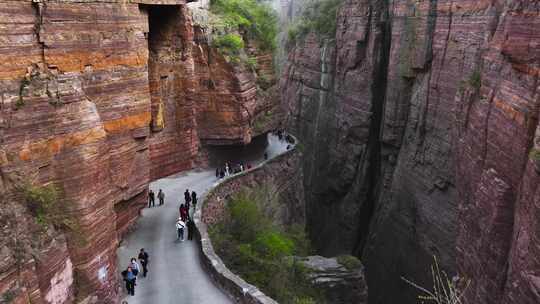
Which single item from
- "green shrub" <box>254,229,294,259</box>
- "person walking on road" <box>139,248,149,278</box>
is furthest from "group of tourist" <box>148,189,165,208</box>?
"person walking on road" <box>139,248,149,278</box>

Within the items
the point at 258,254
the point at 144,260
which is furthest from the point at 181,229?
the point at 258,254

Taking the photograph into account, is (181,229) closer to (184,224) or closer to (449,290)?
(184,224)

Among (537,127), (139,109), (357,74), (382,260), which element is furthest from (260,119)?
(537,127)

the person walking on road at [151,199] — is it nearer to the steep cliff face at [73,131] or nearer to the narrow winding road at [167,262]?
the narrow winding road at [167,262]

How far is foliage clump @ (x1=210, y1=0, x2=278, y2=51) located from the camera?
3506cm

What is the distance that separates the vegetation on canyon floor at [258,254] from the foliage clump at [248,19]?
1293 cm

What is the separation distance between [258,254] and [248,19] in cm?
2036

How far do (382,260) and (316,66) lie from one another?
22688mm

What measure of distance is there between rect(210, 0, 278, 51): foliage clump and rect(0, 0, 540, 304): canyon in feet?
5.82

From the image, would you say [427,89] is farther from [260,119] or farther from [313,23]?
[313,23]

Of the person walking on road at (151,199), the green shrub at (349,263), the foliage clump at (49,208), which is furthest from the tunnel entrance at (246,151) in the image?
the foliage clump at (49,208)

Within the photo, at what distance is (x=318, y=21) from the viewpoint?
52969mm

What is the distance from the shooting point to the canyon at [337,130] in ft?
42.3

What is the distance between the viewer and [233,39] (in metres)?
32.8
